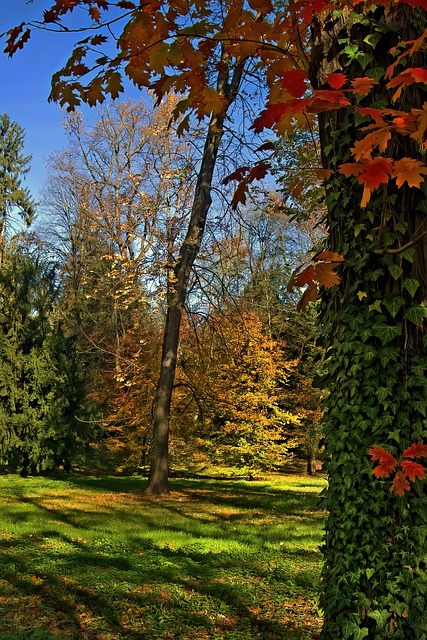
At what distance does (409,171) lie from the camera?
195 centimetres

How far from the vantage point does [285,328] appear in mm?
23969

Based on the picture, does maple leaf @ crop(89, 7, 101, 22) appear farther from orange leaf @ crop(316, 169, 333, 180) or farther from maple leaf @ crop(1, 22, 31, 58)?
orange leaf @ crop(316, 169, 333, 180)

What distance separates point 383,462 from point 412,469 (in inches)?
4.5

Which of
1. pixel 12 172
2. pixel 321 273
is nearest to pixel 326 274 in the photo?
pixel 321 273

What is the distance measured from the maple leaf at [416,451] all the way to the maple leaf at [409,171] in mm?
1006

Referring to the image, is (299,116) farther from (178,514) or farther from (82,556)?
(178,514)

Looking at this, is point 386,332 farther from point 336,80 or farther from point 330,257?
point 336,80

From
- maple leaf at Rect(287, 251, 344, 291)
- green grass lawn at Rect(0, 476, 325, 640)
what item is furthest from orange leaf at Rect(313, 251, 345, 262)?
green grass lawn at Rect(0, 476, 325, 640)

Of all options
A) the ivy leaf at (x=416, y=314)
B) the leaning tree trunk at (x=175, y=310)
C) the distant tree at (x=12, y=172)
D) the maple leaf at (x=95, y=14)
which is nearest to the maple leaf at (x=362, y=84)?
the ivy leaf at (x=416, y=314)

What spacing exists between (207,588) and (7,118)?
30.1 m

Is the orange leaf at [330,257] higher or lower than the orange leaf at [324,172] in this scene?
lower

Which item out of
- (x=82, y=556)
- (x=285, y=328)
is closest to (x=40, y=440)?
(x=82, y=556)

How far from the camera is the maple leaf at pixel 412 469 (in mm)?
2075

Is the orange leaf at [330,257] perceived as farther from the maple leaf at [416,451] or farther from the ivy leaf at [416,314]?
the maple leaf at [416,451]
